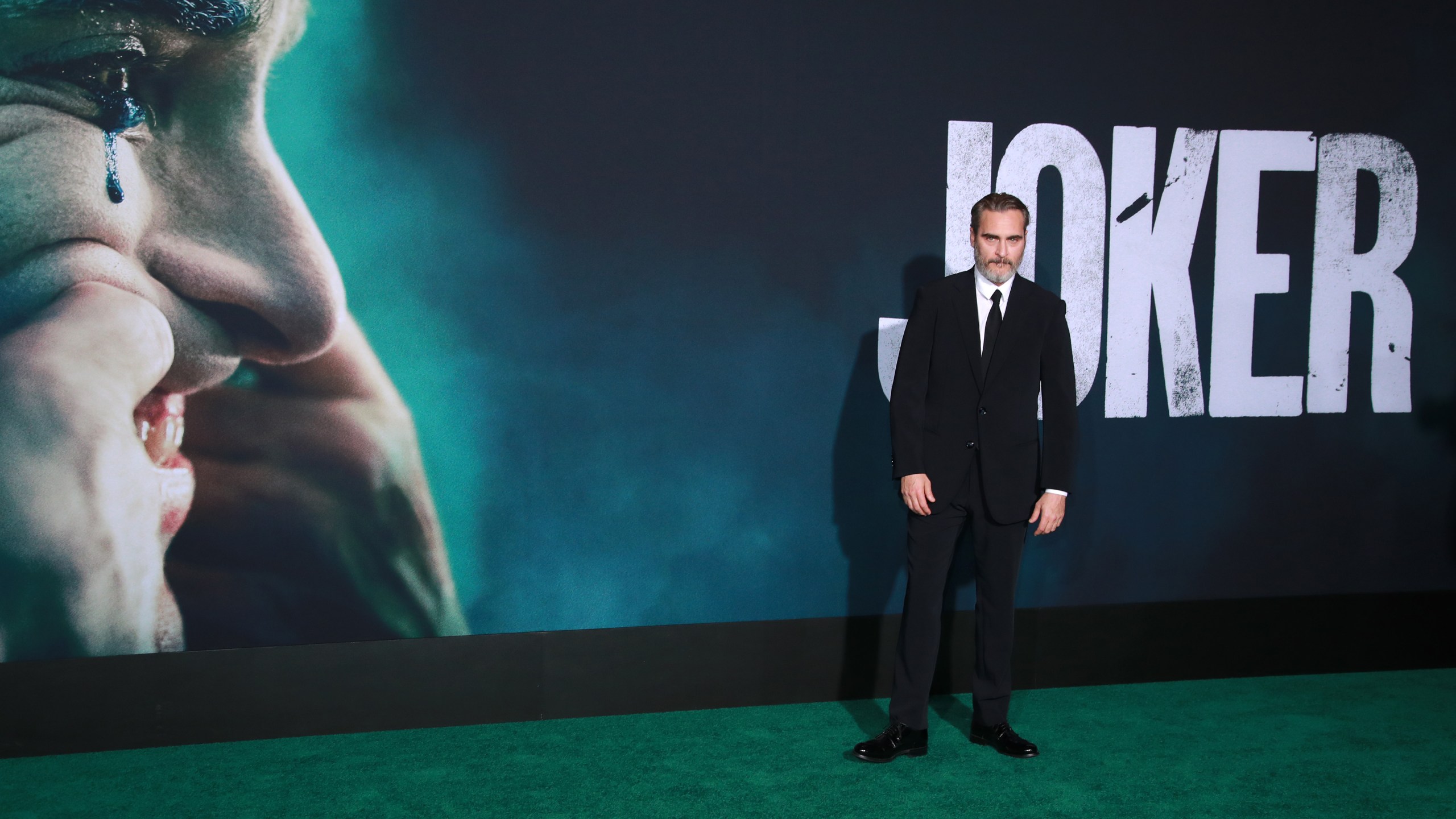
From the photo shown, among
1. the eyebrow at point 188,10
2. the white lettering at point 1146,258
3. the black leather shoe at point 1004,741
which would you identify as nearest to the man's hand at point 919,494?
the black leather shoe at point 1004,741

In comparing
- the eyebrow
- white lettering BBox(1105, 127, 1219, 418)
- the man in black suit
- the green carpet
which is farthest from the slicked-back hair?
the eyebrow

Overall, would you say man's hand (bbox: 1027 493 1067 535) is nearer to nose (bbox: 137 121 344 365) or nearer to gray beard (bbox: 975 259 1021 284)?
gray beard (bbox: 975 259 1021 284)

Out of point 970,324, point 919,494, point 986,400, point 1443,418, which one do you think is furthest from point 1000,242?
point 1443,418

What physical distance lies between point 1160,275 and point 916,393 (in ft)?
4.03

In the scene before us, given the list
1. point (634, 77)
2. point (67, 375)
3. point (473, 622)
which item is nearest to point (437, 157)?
point (634, 77)

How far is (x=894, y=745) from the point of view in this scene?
2.98m

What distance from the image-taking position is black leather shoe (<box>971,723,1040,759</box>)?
3002 millimetres

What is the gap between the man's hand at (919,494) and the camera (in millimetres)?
2977

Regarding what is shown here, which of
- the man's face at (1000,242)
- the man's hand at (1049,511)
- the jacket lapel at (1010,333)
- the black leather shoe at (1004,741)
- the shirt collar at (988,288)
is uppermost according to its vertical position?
the man's face at (1000,242)

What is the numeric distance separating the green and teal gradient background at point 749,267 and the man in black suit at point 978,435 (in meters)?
0.49

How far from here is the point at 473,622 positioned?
330 cm

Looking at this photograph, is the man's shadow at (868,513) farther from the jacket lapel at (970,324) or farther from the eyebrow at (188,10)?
the eyebrow at (188,10)

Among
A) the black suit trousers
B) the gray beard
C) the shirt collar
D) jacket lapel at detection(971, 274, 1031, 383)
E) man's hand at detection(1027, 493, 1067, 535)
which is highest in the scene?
the gray beard

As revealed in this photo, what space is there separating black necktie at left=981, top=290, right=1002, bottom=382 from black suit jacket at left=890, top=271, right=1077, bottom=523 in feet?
0.04
